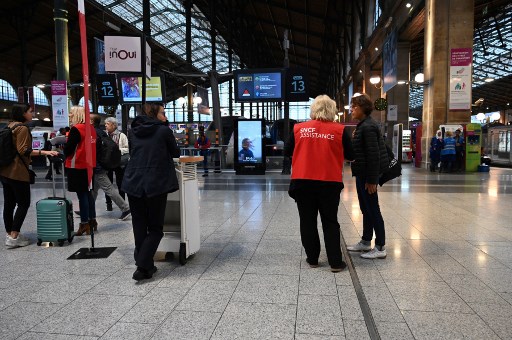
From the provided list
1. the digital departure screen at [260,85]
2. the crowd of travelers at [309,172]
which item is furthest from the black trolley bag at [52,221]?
the digital departure screen at [260,85]

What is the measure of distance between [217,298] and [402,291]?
4.82ft

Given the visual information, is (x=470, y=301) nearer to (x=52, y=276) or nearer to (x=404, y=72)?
(x=52, y=276)

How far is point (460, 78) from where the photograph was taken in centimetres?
1445

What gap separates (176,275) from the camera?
3604 millimetres

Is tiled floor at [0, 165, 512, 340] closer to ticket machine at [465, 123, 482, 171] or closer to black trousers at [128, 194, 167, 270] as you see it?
black trousers at [128, 194, 167, 270]

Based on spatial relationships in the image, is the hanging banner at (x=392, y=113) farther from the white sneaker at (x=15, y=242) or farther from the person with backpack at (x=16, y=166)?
the white sneaker at (x=15, y=242)

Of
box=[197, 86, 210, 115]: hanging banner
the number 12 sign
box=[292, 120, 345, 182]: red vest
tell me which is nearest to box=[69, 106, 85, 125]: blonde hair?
box=[292, 120, 345, 182]: red vest

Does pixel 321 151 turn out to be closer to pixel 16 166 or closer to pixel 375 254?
pixel 375 254

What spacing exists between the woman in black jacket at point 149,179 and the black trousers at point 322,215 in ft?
3.97

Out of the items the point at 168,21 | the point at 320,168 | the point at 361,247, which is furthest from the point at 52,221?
the point at 168,21

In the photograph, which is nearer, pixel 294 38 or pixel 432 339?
pixel 432 339

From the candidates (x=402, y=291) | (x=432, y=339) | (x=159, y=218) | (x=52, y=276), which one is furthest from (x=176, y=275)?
(x=432, y=339)

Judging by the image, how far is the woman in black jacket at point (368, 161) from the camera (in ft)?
12.4

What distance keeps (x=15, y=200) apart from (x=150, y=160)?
7.76 feet
